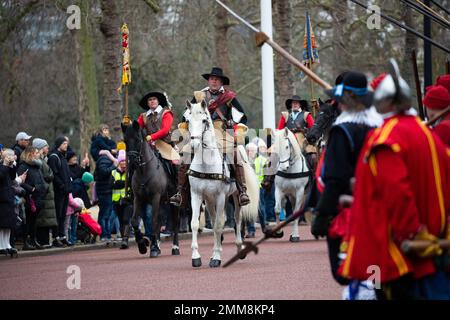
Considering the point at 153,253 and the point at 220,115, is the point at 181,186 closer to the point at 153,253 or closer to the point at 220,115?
the point at 220,115

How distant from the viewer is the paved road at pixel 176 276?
12.4m

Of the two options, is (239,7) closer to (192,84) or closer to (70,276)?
(192,84)

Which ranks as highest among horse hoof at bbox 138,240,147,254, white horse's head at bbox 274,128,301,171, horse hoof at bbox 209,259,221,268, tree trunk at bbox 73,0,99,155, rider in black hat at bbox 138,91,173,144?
tree trunk at bbox 73,0,99,155

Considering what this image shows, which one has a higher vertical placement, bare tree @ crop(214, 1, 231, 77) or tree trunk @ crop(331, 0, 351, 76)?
tree trunk @ crop(331, 0, 351, 76)

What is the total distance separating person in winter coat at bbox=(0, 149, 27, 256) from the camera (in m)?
19.1

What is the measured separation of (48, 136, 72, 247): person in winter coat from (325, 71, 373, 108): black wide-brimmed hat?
13427 mm

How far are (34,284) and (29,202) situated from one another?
6.23 m

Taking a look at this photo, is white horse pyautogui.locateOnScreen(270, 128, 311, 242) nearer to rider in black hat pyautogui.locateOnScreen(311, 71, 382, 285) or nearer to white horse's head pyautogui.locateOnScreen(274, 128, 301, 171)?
white horse's head pyautogui.locateOnScreen(274, 128, 301, 171)

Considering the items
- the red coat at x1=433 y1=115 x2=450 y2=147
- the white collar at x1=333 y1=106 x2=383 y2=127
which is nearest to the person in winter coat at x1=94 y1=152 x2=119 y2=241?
the red coat at x1=433 y1=115 x2=450 y2=147

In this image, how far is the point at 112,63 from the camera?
28.7 metres

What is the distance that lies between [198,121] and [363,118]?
6993 mm

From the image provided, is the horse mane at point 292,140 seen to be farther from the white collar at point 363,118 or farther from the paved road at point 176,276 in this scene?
the white collar at point 363,118

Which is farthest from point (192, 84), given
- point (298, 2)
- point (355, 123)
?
point (355, 123)

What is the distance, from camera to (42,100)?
45.4m
